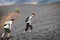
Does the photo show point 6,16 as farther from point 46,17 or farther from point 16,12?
point 46,17

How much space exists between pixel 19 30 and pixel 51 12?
1.70 feet

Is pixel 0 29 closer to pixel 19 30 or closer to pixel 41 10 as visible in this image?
pixel 19 30

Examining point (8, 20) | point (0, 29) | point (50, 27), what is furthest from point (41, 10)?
point (0, 29)

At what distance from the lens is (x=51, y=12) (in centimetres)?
240

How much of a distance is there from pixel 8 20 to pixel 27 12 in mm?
298

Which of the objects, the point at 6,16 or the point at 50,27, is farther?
the point at 6,16

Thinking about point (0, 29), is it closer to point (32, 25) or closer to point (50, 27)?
point (32, 25)

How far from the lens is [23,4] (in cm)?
249

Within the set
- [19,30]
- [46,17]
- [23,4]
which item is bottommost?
[19,30]

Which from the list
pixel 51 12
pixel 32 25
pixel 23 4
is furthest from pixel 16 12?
pixel 51 12

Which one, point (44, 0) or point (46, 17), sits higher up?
point (44, 0)

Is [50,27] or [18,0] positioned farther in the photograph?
[18,0]

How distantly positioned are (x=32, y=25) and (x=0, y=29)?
466 millimetres

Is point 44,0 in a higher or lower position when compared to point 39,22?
higher
